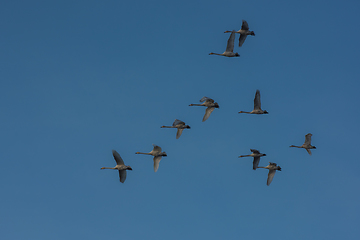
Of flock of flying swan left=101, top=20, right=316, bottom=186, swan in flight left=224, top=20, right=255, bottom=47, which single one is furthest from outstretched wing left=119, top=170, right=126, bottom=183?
swan in flight left=224, top=20, right=255, bottom=47

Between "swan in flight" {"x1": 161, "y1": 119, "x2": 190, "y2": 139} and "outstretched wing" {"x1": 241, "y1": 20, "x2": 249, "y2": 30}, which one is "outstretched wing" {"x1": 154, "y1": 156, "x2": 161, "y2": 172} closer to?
"swan in flight" {"x1": 161, "y1": 119, "x2": 190, "y2": 139}

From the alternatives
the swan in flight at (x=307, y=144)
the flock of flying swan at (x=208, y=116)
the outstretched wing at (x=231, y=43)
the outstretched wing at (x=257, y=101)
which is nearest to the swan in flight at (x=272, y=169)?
the flock of flying swan at (x=208, y=116)

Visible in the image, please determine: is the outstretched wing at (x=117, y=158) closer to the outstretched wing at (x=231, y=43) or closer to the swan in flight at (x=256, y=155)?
the swan in flight at (x=256, y=155)

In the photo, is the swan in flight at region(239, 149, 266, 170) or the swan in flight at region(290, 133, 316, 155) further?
the swan in flight at region(290, 133, 316, 155)

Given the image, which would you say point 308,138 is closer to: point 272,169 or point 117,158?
point 272,169

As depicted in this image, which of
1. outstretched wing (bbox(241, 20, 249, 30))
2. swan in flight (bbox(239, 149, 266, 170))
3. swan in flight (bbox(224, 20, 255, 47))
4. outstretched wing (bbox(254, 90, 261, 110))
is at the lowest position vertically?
swan in flight (bbox(239, 149, 266, 170))

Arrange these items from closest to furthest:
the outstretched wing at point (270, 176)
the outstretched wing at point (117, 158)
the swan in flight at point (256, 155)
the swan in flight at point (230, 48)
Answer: the outstretched wing at point (117, 158), the swan in flight at point (230, 48), the swan in flight at point (256, 155), the outstretched wing at point (270, 176)

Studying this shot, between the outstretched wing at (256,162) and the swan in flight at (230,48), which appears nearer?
the swan in flight at (230,48)

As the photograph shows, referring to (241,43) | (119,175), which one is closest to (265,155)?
(241,43)

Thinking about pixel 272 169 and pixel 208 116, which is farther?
pixel 272 169

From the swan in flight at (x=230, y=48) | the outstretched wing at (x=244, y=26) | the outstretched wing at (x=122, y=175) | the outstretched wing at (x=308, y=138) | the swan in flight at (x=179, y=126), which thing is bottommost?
the outstretched wing at (x=122, y=175)

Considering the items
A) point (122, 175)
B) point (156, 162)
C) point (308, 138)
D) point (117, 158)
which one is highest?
point (308, 138)

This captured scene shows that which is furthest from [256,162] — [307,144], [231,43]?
[231,43]

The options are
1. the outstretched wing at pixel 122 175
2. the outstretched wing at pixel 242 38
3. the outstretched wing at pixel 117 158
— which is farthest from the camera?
the outstretched wing at pixel 242 38
